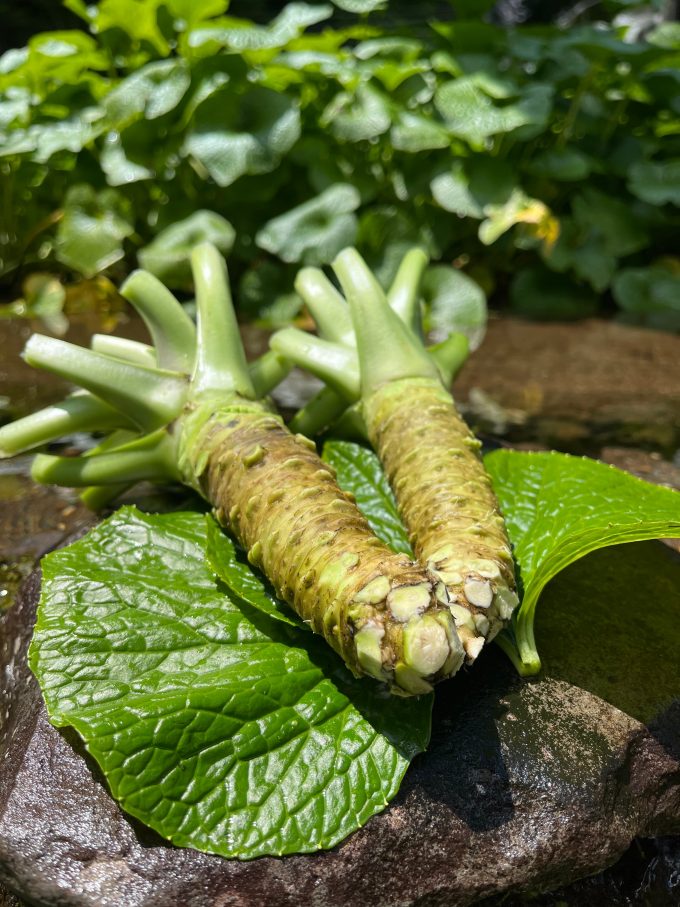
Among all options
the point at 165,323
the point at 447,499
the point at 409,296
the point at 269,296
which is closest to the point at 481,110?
the point at 269,296

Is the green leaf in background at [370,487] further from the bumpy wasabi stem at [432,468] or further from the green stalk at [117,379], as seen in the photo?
the green stalk at [117,379]

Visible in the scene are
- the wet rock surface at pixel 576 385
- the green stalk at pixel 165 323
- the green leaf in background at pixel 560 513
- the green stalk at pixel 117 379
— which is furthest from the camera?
the wet rock surface at pixel 576 385

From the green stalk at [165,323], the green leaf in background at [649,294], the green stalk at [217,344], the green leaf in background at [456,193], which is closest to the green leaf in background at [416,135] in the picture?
the green leaf in background at [456,193]

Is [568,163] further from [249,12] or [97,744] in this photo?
[249,12]

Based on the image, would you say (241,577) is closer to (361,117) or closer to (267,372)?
(267,372)

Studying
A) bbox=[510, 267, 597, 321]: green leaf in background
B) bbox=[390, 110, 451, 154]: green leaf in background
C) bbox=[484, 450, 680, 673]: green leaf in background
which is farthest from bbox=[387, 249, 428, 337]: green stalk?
bbox=[510, 267, 597, 321]: green leaf in background

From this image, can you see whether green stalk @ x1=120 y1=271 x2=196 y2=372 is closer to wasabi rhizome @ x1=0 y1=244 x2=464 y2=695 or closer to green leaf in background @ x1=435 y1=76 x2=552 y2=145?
wasabi rhizome @ x1=0 y1=244 x2=464 y2=695
